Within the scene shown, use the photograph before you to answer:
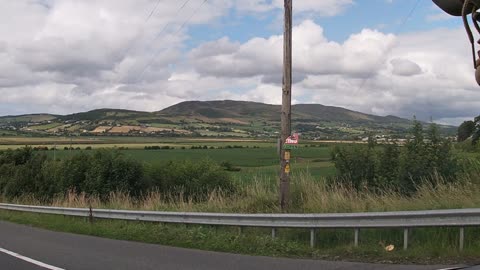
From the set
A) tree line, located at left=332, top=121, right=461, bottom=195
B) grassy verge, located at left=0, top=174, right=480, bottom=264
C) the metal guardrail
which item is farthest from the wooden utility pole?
tree line, located at left=332, top=121, right=461, bottom=195

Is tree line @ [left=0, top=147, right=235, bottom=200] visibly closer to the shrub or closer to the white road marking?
the shrub

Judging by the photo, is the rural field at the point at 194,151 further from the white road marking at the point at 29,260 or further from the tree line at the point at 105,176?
the white road marking at the point at 29,260

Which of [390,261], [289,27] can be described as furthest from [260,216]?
[289,27]

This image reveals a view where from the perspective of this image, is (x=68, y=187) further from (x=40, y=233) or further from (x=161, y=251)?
(x=161, y=251)

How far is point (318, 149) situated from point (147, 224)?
56542 mm

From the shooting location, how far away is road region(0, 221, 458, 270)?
7860 mm

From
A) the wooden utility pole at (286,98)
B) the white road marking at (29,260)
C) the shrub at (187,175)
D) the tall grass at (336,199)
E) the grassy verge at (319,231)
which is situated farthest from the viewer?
the shrub at (187,175)

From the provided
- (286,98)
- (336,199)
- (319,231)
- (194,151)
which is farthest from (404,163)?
(194,151)

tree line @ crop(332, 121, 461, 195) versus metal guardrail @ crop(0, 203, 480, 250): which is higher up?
tree line @ crop(332, 121, 461, 195)

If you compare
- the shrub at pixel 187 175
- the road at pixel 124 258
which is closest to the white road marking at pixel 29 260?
the road at pixel 124 258

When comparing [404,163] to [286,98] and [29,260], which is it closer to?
[286,98]

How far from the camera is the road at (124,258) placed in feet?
25.8

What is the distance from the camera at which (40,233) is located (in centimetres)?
1484

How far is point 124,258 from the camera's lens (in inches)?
362
